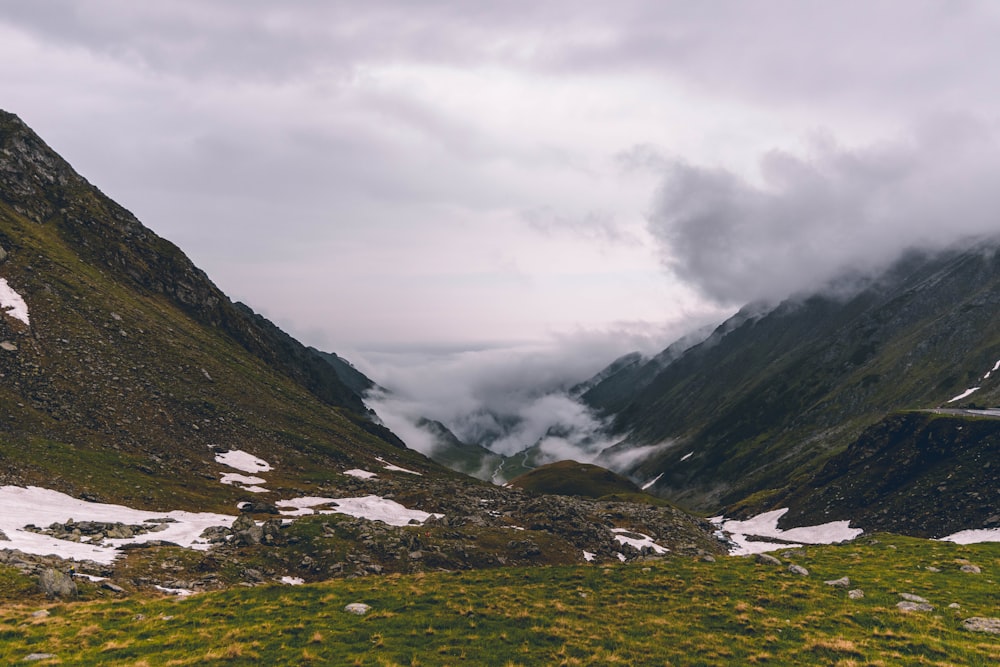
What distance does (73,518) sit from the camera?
49.8 m

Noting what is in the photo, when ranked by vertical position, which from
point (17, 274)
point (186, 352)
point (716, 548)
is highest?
point (17, 274)

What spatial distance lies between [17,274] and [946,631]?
13434 centimetres

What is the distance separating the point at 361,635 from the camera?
975 inches

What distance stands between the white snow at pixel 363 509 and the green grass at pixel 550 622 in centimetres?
4068

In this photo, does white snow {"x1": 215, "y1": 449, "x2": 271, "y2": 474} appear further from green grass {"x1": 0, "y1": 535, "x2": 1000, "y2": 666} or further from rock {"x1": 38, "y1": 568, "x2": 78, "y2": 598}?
green grass {"x1": 0, "y1": 535, "x2": 1000, "y2": 666}

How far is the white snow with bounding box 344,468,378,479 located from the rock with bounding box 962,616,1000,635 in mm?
103095

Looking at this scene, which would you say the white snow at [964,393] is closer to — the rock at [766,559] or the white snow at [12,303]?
the rock at [766,559]

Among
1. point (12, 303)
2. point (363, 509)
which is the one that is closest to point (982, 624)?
point (363, 509)

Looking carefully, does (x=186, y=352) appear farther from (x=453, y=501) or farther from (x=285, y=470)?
(x=453, y=501)

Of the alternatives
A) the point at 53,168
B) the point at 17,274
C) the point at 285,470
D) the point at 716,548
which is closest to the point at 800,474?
the point at 716,548

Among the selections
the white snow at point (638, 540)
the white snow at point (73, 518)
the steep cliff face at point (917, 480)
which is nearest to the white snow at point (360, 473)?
the white snow at point (73, 518)

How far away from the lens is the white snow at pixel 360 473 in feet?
369

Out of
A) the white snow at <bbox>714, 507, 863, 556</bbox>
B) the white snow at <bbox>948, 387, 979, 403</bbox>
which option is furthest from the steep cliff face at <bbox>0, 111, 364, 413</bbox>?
the white snow at <bbox>948, 387, 979, 403</bbox>

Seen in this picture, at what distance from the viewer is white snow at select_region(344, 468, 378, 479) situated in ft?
369
